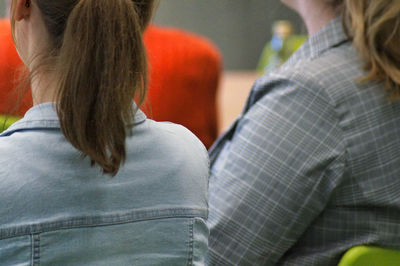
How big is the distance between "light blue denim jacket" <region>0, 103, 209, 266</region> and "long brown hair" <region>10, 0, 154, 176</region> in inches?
1.3

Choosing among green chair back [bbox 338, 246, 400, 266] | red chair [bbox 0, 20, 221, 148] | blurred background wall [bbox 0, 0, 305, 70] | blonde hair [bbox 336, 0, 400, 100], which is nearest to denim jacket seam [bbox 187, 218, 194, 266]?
green chair back [bbox 338, 246, 400, 266]

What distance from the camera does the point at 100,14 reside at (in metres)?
0.73

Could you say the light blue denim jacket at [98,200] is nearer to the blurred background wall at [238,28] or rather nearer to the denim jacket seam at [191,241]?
the denim jacket seam at [191,241]

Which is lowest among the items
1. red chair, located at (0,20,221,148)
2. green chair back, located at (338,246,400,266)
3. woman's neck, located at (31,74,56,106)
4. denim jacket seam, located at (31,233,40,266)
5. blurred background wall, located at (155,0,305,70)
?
blurred background wall, located at (155,0,305,70)

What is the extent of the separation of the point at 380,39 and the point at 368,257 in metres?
0.40

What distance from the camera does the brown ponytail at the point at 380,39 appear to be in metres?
1.14

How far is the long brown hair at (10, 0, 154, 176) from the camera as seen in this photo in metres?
0.72

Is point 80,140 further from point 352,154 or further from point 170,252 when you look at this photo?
point 352,154

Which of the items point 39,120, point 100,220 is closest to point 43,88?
point 39,120

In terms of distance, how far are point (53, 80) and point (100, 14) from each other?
11 centimetres

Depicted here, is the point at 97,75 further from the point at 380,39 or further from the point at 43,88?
the point at 380,39

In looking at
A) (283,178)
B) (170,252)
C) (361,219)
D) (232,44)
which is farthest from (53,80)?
(232,44)

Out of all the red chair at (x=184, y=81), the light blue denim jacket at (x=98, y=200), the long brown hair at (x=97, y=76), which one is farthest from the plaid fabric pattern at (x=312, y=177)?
the red chair at (x=184, y=81)

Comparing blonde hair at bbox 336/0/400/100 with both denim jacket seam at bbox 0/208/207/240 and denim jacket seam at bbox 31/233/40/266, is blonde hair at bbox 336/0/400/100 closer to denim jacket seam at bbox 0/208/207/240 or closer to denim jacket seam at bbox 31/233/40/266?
denim jacket seam at bbox 0/208/207/240
